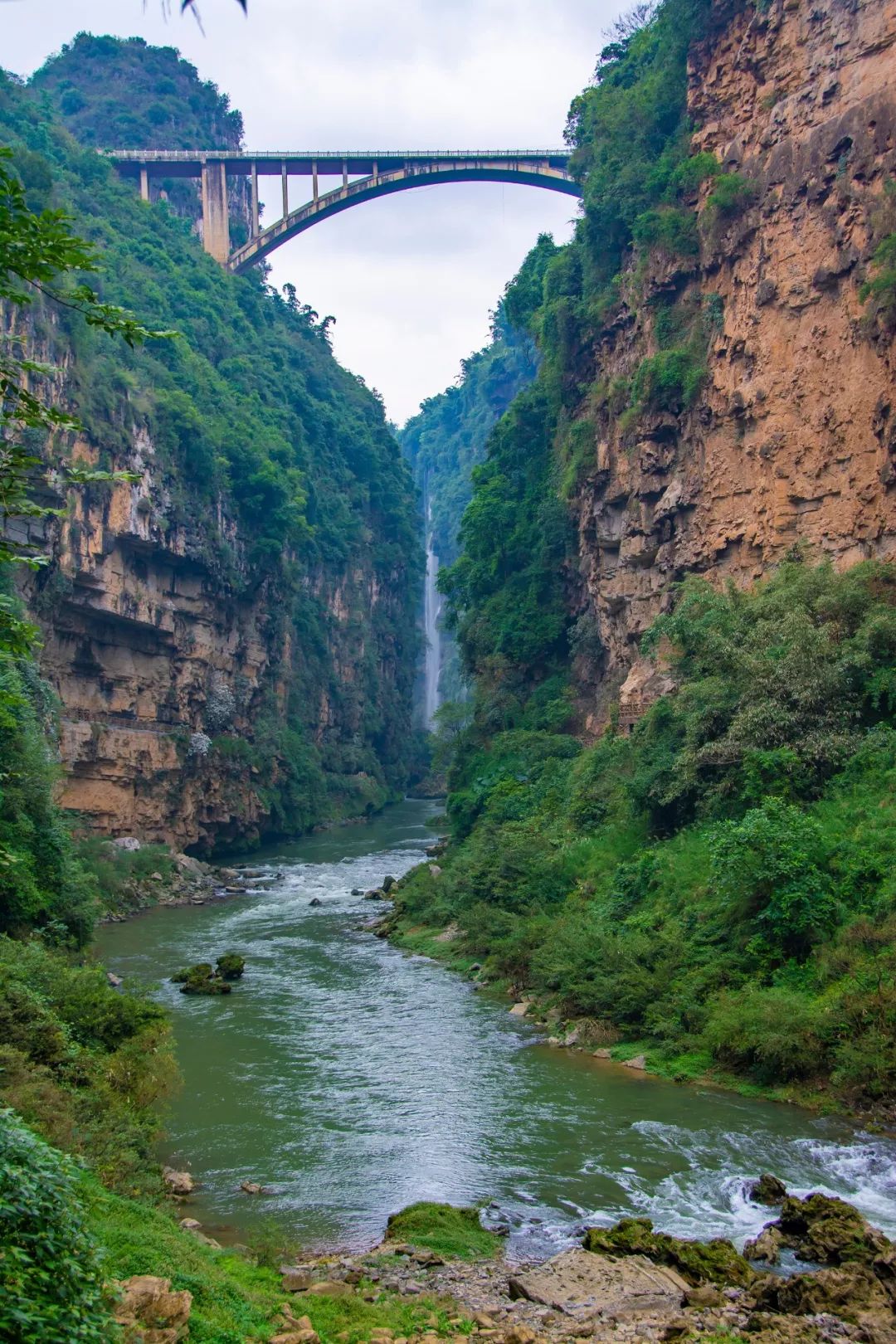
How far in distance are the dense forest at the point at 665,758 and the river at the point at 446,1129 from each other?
110 centimetres

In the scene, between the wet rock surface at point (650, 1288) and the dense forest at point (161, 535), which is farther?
the wet rock surface at point (650, 1288)

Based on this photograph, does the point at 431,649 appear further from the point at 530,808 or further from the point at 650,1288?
the point at 650,1288

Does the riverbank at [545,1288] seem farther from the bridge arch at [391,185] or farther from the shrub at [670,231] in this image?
the bridge arch at [391,185]

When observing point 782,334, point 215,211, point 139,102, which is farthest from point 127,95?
point 782,334

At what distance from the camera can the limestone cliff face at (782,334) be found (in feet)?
63.6

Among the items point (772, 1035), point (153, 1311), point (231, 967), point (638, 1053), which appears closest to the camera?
point (153, 1311)

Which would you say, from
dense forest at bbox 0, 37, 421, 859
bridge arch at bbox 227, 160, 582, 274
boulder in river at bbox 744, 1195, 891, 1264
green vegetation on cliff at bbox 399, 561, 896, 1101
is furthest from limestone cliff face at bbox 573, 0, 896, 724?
bridge arch at bbox 227, 160, 582, 274

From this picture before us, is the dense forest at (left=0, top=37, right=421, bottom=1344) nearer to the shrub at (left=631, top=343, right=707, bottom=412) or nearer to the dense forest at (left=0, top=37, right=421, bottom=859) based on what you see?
the dense forest at (left=0, top=37, right=421, bottom=859)

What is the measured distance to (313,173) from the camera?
54.5 m

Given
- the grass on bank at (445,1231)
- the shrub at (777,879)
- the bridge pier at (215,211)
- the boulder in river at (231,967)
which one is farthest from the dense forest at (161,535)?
the shrub at (777,879)

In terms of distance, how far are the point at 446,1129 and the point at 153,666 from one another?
87.0 feet

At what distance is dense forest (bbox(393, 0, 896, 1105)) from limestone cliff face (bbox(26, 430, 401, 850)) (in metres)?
9.42

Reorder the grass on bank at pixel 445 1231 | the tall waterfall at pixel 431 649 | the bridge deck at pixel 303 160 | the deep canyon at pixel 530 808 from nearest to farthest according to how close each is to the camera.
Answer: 1. the deep canyon at pixel 530 808
2. the grass on bank at pixel 445 1231
3. the bridge deck at pixel 303 160
4. the tall waterfall at pixel 431 649

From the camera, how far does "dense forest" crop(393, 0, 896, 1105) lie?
13.2 meters
